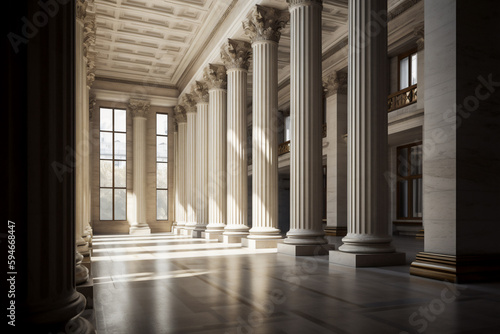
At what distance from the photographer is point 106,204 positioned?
28.6 m

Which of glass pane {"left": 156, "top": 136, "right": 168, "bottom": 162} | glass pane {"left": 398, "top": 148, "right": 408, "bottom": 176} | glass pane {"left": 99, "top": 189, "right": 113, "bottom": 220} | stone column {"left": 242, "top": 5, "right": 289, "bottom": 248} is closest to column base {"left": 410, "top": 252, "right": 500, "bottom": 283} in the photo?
stone column {"left": 242, "top": 5, "right": 289, "bottom": 248}

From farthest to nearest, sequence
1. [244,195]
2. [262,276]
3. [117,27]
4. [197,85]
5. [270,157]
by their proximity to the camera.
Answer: [197,85] → [117,27] → [244,195] → [270,157] → [262,276]

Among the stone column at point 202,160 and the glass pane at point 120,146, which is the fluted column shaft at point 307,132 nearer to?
the stone column at point 202,160

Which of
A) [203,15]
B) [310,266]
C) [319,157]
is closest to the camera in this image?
[310,266]

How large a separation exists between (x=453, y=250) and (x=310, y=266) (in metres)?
3.18

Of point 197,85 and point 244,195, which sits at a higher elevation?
point 197,85

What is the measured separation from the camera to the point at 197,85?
23406 mm

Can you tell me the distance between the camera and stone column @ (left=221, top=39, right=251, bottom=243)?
1716cm

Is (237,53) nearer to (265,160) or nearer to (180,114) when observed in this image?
(265,160)

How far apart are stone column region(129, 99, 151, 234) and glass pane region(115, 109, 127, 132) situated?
0.82 meters

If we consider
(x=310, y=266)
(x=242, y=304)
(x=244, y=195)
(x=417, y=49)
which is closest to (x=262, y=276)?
(x=310, y=266)

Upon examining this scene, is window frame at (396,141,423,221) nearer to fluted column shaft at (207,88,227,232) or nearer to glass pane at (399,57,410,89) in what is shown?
glass pane at (399,57,410,89)

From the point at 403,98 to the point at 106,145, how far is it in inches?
754

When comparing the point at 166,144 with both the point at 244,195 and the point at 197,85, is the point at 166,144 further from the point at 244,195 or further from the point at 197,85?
the point at 244,195
